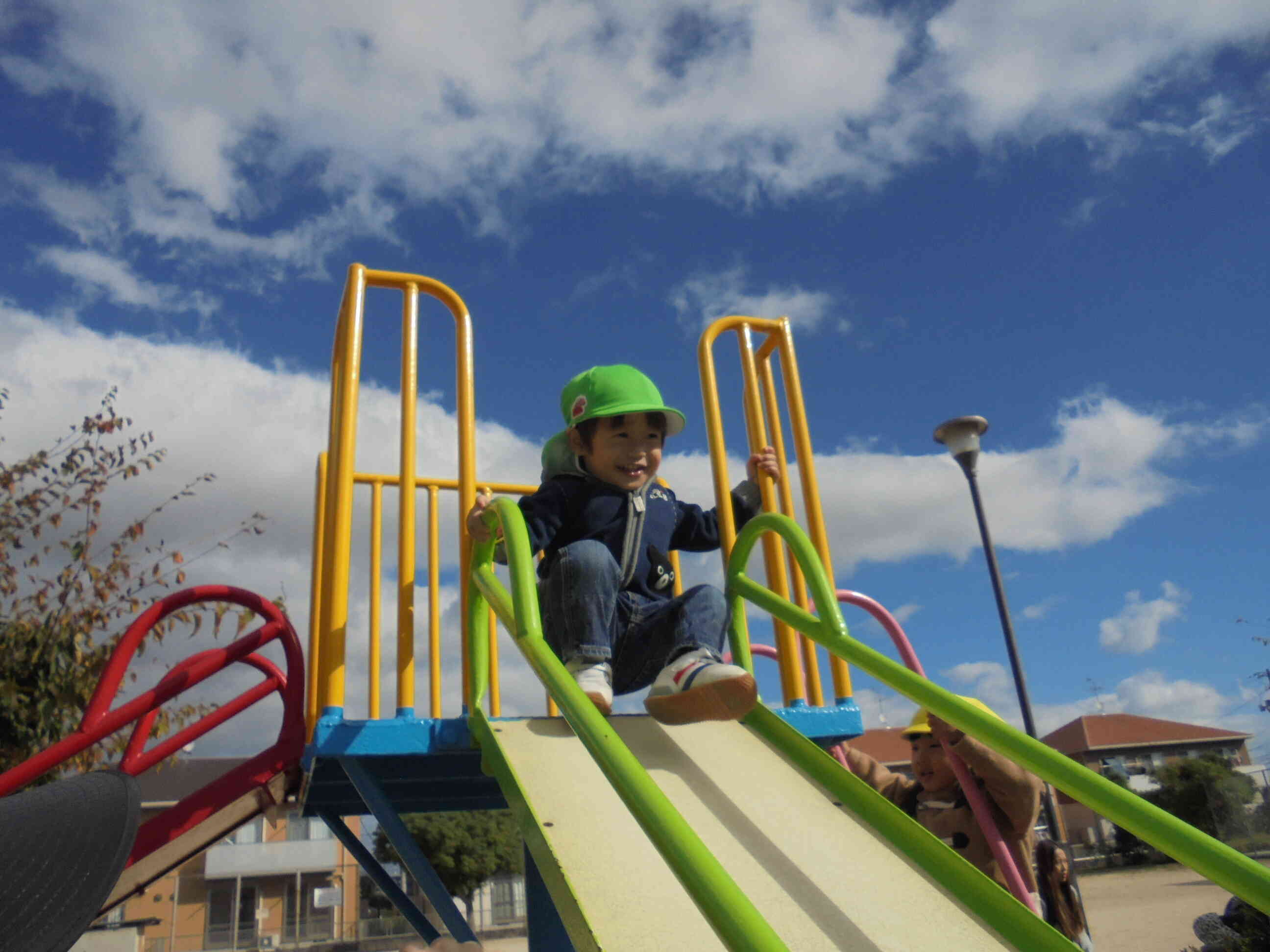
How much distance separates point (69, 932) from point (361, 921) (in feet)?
128

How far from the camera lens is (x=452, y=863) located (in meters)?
32.6

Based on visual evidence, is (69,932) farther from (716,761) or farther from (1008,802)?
(1008,802)

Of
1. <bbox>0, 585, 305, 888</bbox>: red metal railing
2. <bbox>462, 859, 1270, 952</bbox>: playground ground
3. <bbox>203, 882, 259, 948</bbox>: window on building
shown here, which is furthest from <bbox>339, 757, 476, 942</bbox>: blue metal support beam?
<bbox>203, 882, 259, 948</bbox>: window on building

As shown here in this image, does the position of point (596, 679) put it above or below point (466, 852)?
above

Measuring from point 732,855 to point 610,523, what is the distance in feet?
4.07

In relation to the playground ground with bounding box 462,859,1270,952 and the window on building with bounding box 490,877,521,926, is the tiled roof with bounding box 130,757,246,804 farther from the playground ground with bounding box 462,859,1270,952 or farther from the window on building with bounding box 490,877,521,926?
the playground ground with bounding box 462,859,1270,952

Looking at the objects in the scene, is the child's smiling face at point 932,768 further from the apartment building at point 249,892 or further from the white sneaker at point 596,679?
the apartment building at point 249,892

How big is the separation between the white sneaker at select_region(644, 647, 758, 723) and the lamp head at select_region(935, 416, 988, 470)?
6106 millimetres

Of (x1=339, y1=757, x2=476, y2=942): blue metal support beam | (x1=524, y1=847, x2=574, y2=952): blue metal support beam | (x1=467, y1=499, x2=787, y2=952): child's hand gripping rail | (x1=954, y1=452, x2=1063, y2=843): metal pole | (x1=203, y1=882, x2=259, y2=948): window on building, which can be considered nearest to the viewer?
(x1=467, y1=499, x2=787, y2=952): child's hand gripping rail

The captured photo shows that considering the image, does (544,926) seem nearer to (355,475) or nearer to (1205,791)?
(355,475)

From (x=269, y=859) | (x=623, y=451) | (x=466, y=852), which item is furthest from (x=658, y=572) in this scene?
(x=269, y=859)

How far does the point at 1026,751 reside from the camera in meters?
1.70

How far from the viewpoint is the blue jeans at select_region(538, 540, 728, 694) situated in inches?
96.9

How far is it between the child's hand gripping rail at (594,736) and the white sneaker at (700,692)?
44cm
